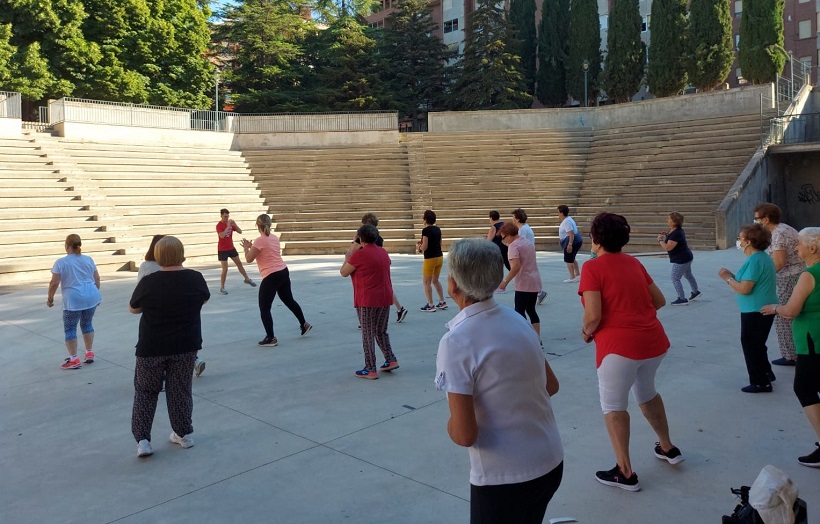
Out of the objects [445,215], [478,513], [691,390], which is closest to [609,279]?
[478,513]

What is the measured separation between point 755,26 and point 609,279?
95.1 ft

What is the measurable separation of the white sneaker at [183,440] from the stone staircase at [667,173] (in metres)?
16.0

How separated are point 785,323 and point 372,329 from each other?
4065mm

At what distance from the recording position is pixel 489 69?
3706 centimetres

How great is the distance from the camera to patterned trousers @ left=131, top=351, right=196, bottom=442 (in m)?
4.97

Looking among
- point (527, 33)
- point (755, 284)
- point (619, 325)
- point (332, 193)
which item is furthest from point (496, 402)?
point (527, 33)

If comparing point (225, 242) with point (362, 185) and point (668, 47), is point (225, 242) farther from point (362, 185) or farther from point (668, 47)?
point (668, 47)

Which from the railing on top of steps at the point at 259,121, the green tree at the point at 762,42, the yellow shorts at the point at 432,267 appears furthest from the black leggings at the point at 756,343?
the green tree at the point at 762,42

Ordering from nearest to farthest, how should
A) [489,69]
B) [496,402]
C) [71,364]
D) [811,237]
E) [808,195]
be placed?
[496,402]
[811,237]
[71,364]
[808,195]
[489,69]

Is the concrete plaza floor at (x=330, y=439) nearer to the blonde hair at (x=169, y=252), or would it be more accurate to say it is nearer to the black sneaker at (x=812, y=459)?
the black sneaker at (x=812, y=459)

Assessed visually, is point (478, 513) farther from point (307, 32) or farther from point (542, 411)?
point (307, 32)

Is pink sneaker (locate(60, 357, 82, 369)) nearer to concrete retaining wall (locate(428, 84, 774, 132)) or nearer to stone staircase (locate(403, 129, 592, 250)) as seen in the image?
stone staircase (locate(403, 129, 592, 250))

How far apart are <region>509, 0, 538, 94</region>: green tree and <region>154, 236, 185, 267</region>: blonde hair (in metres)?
38.0

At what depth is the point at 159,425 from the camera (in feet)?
18.5
